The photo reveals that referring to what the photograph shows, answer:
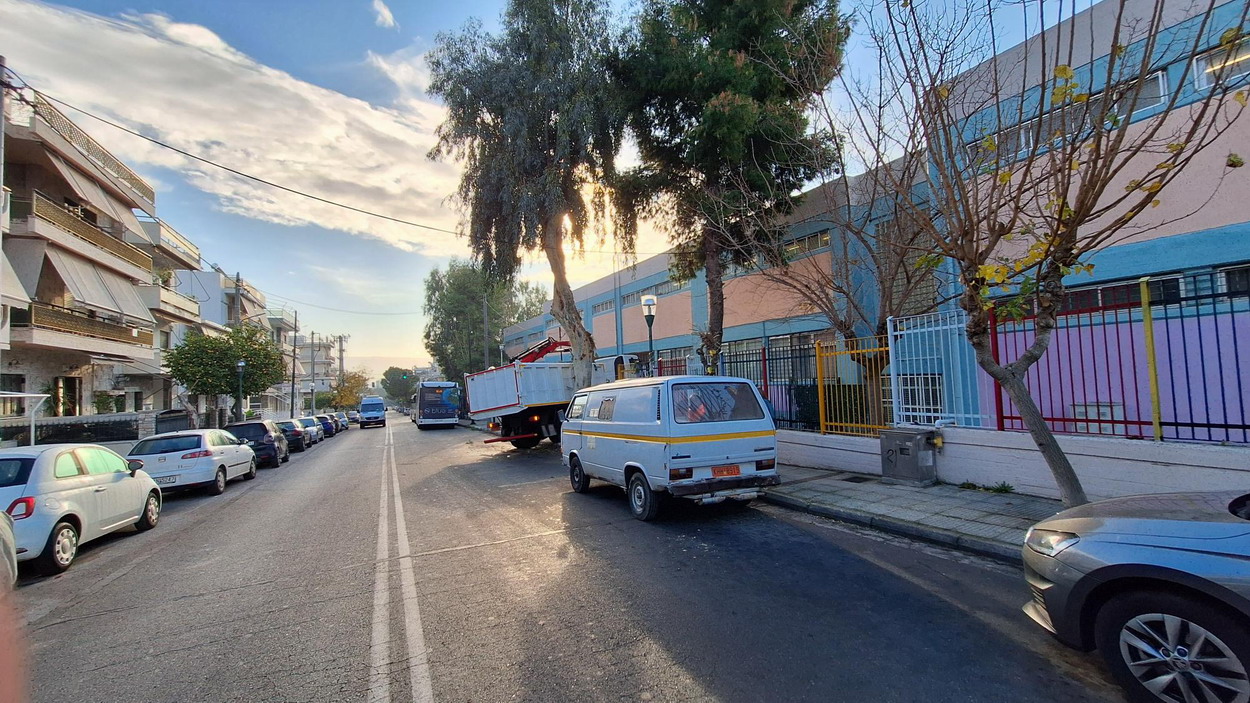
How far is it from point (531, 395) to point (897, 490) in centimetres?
1116

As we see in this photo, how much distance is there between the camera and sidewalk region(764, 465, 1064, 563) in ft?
18.8

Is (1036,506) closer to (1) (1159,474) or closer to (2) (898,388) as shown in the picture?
(1) (1159,474)

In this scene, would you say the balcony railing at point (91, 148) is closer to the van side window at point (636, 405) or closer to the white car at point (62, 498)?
the white car at point (62, 498)

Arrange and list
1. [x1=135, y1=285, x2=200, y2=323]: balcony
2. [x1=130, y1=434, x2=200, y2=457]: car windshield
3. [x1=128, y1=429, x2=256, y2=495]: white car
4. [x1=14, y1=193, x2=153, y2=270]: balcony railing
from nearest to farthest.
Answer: [x1=128, y1=429, x2=256, y2=495]: white car < [x1=130, y1=434, x2=200, y2=457]: car windshield < [x1=14, y1=193, x2=153, y2=270]: balcony railing < [x1=135, y1=285, x2=200, y2=323]: balcony

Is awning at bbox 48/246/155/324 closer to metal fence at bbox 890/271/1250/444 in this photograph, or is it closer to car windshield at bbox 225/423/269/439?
car windshield at bbox 225/423/269/439

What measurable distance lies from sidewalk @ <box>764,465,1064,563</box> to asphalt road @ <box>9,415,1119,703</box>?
0.98 ft

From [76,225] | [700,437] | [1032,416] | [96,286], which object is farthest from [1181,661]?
[96,286]

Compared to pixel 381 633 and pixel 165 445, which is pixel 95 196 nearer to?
pixel 165 445

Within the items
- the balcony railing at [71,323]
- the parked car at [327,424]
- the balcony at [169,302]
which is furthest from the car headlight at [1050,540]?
the parked car at [327,424]

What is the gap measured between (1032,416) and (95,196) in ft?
96.7

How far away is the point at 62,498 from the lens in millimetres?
6535

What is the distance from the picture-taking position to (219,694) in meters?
3.37

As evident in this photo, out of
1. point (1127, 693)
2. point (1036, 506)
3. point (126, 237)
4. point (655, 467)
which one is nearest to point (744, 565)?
point (655, 467)

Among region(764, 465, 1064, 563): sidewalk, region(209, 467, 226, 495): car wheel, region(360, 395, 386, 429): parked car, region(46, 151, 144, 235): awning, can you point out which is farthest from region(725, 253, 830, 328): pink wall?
region(360, 395, 386, 429): parked car
